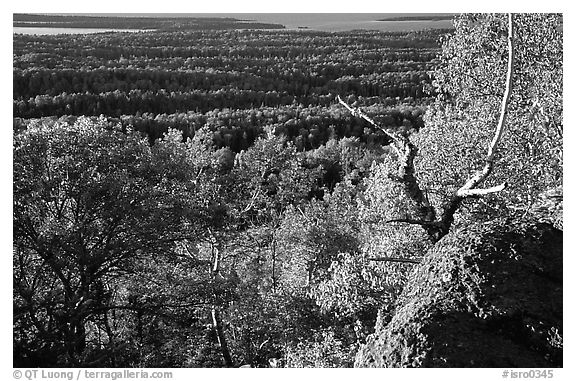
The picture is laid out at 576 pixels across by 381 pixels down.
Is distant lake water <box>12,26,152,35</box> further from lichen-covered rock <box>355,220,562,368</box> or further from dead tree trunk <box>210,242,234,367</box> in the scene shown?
lichen-covered rock <box>355,220,562,368</box>

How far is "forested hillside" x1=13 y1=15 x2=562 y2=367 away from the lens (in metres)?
4.11

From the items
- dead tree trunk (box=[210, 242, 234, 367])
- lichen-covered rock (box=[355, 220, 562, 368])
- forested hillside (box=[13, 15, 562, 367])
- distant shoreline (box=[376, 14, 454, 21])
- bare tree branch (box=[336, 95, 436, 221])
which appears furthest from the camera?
dead tree trunk (box=[210, 242, 234, 367])

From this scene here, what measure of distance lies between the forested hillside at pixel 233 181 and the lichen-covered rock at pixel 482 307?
194 mm

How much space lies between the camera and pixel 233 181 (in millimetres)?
8516

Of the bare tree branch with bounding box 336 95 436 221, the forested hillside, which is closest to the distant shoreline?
the forested hillside

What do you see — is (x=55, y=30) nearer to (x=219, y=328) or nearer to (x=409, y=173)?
(x=409, y=173)

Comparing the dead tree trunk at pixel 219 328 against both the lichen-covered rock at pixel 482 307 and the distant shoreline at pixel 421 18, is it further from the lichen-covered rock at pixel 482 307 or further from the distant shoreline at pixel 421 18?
the lichen-covered rock at pixel 482 307

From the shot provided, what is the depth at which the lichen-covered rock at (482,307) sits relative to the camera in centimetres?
236

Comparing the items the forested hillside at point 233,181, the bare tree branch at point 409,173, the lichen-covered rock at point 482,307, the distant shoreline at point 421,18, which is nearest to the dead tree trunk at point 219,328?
the forested hillside at point 233,181

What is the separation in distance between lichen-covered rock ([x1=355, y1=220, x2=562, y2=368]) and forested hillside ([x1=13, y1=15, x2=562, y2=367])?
194mm

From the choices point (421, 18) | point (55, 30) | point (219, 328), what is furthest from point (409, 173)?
point (219, 328)

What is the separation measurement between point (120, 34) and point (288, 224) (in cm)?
390

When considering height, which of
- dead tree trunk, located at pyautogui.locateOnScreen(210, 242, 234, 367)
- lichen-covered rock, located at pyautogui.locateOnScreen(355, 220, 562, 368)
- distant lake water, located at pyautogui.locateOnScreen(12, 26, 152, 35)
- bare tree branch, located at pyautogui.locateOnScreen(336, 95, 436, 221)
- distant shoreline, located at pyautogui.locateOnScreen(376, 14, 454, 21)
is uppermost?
distant shoreline, located at pyautogui.locateOnScreen(376, 14, 454, 21)
